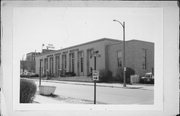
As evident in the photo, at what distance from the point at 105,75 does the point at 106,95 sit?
1.14 feet

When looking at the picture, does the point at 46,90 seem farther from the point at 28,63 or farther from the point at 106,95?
the point at 106,95

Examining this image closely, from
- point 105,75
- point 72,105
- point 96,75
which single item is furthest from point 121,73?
point 72,105

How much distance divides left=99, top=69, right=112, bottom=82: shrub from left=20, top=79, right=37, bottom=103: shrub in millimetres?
1198

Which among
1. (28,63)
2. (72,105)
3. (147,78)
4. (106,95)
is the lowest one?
(72,105)

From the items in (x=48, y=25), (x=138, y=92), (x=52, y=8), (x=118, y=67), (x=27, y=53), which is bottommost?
(x=138, y=92)

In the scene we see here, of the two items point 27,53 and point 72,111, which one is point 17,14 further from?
point 72,111

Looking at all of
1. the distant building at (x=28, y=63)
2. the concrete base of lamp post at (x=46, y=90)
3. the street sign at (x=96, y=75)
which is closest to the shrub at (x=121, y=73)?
the street sign at (x=96, y=75)

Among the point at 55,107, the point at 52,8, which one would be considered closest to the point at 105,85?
the point at 55,107

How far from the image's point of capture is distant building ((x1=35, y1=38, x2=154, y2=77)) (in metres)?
3.67

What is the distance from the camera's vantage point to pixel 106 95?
3.71m

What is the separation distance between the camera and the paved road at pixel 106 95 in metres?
3.70

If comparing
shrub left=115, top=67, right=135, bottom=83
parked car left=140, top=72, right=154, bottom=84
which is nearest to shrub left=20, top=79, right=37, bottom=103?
shrub left=115, top=67, right=135, bottom=83

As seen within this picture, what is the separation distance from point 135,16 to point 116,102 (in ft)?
5.07

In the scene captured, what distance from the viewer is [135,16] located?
375 cm
